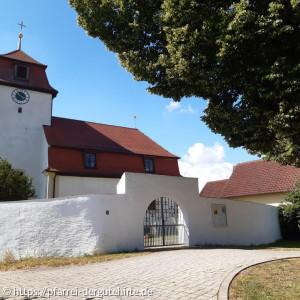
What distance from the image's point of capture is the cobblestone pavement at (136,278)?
5590 millimetres

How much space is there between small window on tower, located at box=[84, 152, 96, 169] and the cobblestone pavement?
11.7 metres

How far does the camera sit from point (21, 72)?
2234 cm

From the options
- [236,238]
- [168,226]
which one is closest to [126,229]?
[168,226]

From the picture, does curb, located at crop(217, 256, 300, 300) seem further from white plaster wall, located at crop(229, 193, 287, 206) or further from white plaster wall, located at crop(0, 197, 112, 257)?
white plaster wall, located at crop(229, 193, 287, 206)

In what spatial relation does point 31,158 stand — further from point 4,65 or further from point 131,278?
point 131,278

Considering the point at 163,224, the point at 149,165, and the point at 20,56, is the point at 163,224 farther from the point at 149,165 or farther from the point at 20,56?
the point at 20,56

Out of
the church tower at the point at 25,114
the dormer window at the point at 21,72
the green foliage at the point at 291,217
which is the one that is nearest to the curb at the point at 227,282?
the green foliage at the point at 291,217

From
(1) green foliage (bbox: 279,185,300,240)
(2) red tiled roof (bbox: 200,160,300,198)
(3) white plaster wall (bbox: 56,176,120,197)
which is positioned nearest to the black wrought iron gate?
(3) white plaster wall (bbox: 56,176,120,197)

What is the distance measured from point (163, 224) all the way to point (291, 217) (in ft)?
34.7

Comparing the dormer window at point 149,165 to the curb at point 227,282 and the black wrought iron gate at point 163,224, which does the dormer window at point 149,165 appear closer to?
the black wrought iron gate at point 163,224

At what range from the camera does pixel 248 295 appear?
206 inches

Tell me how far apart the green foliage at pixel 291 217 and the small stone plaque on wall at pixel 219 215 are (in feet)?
23.1

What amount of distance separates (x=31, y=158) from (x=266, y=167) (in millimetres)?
19130

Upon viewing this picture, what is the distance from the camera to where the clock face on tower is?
2142cm
